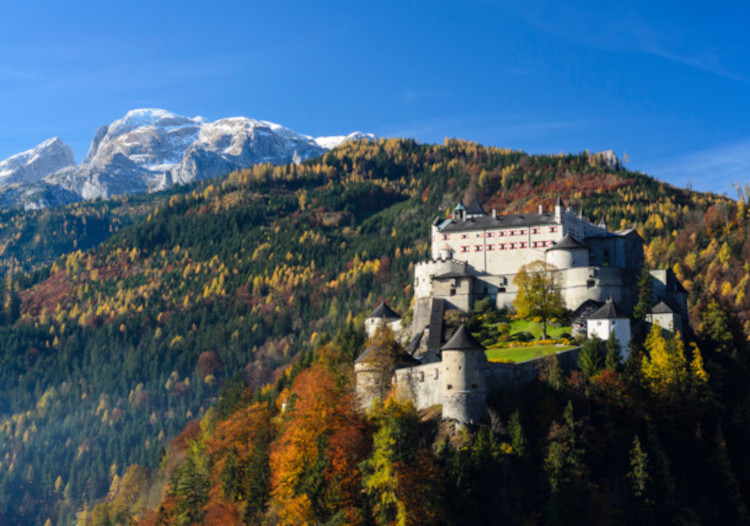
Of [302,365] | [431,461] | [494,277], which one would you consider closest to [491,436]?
[431,461]

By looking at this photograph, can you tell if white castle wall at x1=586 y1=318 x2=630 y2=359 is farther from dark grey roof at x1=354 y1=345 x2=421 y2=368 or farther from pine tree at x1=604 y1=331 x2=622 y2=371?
dark grey roof at x1=354 y1=345 x2=421 y2=368

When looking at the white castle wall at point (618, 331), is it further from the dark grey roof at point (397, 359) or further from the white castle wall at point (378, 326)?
the white castle wall at point (378, 326)

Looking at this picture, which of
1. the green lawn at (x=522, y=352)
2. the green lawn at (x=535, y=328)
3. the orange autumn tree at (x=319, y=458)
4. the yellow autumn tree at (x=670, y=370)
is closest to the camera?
the orange autumn tree at (x=319, y=458)

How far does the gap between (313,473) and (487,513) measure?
14.1 meters

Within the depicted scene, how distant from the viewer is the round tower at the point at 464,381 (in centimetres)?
7812

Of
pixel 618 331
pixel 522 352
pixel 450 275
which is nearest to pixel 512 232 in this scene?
pixel 450 275

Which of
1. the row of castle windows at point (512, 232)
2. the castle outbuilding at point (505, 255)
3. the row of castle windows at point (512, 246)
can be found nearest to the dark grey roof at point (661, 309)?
the castle outbuilding at point (505, 255)

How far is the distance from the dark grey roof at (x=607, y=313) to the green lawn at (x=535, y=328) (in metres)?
4.57

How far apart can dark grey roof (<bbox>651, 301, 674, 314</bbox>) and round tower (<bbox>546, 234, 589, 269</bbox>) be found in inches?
390

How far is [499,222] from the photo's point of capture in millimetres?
107438

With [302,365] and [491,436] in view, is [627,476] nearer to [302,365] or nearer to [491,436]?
[491,436]

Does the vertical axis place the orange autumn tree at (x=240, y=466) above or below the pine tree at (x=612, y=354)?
below

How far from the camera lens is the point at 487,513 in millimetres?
74250

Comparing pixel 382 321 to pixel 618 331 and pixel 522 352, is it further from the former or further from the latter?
pixel 618 331
